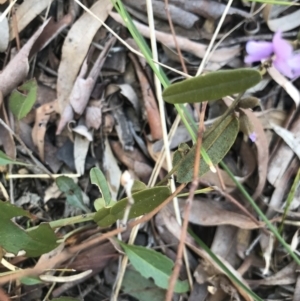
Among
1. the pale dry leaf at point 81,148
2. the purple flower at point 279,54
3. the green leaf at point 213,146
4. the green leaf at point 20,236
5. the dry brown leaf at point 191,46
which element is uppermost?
the purple flower at point 279,54

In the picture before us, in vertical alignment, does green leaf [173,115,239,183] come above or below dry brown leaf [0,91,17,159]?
above

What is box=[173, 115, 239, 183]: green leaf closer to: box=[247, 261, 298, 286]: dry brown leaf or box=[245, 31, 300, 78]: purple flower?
box=[245, 31, 300, 78]: purple flower

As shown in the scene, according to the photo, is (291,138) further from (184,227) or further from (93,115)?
(184,227)

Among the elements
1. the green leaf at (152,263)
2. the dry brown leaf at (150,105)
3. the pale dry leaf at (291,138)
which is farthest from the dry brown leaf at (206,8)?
the green leaf at (152,263)

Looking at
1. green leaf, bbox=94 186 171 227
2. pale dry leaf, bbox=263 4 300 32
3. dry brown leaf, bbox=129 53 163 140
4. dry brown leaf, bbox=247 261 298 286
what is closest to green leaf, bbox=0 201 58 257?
green leaf, bbox=94 186 171 227

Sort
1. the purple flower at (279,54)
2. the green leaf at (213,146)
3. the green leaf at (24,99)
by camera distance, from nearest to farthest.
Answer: the purple flower at (279,54) → the green leaf at (213,146) → the green leaf at (24,99)

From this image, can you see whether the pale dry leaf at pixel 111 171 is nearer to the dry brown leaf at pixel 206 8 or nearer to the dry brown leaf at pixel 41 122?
the dry brown leaf at pixel 41 122
